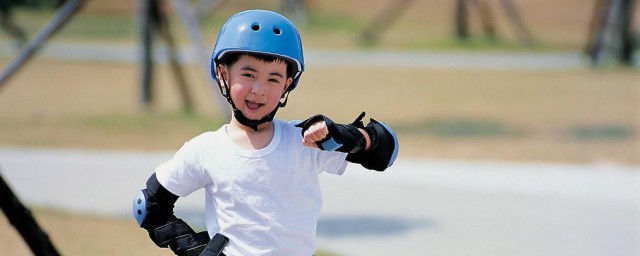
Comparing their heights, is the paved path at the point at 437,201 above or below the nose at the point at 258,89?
below

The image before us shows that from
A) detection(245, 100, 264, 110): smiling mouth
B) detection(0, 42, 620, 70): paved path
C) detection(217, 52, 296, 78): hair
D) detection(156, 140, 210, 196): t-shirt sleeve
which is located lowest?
detection(156, 140, 210, 196): t-shirt sleeve

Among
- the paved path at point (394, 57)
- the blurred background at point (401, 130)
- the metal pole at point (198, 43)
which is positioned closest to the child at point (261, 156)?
the blurred background at point (401, 130)

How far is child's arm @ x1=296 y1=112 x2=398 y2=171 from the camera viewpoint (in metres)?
3.45

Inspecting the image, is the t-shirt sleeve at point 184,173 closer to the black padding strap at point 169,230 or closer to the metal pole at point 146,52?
the black padding strap at point 169,230

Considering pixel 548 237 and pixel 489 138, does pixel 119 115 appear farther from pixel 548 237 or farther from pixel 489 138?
pixel 548 237

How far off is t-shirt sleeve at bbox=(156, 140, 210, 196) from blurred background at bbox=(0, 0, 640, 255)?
3.77m

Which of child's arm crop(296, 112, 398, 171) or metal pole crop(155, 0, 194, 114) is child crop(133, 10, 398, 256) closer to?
child's arm crop(296, 112, 398, 171)

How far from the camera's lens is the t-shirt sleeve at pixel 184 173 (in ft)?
12.2

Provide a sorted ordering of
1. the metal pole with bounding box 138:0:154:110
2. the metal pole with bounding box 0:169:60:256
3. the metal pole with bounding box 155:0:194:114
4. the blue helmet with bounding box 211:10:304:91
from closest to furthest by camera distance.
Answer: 1. the blue helmet with bounding box 211:10:304:91
2. the metal pole with bounding box 0:169:60:256
3. the metal pole with bounding box 155:0:194:114
4. the metal pole with bounding box 138:0:154:110

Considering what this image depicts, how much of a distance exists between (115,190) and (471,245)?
3084 mm

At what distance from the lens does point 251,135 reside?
3.70m

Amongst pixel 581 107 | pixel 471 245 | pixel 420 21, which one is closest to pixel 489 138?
pixel 581 107

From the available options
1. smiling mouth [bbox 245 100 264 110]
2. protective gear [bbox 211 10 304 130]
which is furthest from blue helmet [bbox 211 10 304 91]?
smiling mouth [bbox 245 100 264 110]

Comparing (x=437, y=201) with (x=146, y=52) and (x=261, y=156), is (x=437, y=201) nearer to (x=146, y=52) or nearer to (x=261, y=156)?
(x=261, y=156)
